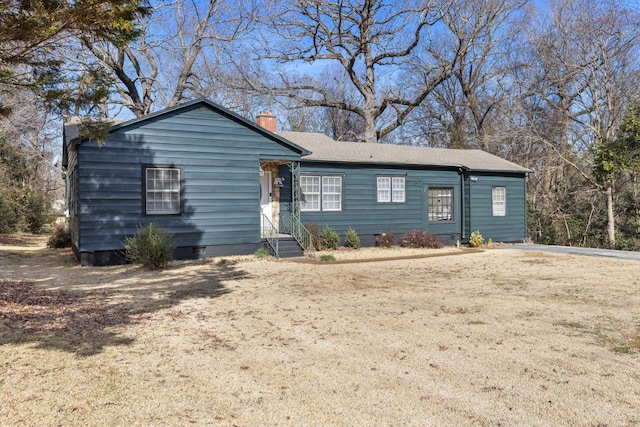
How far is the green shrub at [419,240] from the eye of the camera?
1658 centimetres

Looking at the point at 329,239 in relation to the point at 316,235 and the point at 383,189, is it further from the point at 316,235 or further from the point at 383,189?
the point at 383,189

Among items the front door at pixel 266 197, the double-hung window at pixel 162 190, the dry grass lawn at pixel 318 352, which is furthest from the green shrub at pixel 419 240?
the double-hung window at pixel 162 190

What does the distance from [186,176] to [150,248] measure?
8.87 ft

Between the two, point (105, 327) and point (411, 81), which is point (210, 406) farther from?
point (411, 81)

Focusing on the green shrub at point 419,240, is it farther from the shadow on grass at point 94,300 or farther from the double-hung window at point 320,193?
the shadow on grass at point 94,300

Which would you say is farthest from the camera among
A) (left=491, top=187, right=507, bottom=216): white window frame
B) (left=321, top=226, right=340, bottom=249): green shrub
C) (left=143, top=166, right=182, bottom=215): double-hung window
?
(left=491, top=187, right=507, bottom=216): white window frame

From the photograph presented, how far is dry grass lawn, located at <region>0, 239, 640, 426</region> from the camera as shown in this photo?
Answer: 139 inches

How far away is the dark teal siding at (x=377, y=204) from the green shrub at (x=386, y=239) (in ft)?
0.94

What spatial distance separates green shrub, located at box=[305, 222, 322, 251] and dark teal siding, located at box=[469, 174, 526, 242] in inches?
277

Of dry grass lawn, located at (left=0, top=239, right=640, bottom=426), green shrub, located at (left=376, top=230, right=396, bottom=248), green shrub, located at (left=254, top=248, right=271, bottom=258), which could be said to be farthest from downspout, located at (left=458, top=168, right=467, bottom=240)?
dry grass lawn, located at (left=0, top=239, right=640, bottom=426)

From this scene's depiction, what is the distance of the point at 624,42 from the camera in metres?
19.7

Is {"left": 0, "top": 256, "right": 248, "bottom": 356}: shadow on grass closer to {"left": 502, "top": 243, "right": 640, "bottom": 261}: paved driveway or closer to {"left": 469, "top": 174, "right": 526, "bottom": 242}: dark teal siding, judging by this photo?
{"left": 469, "top": 174, "right": 526, "bottom": 242}: dark teal siding

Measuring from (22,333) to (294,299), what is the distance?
155 inches

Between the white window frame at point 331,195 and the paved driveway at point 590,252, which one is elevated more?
the white window frame at point 331,195
